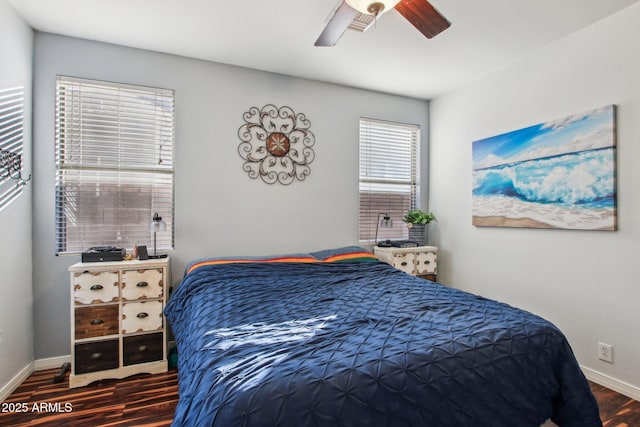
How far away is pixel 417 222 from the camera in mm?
3539

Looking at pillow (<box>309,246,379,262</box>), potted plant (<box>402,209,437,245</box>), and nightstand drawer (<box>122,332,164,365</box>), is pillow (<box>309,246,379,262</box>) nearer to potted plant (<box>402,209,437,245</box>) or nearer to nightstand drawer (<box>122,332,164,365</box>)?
potted plant (<box>402,209,437,245</box>)

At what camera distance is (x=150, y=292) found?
245cm

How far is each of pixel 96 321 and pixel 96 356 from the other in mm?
251

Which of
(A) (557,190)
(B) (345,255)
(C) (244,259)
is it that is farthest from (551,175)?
(C) (244,259)

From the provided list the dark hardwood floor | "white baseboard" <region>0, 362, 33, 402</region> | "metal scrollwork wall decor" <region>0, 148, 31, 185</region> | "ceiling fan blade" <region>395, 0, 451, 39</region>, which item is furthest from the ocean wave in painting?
"white baseboard" <region>0, 362, 33, 402</region>

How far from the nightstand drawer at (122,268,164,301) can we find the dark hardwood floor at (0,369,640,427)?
2.01 feet

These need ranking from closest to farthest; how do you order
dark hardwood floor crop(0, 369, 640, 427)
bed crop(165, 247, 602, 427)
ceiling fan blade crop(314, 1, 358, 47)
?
bed crop(165, 247, 602, 427), ceiling fan blade crop(314, 1, 358, 47), dark hardwood floor crop(0, 369, 640, 427)

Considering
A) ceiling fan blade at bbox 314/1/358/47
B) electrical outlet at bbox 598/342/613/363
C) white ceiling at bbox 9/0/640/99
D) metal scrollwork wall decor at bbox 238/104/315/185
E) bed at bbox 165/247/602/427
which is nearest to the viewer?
bed at bbox 165/247/602/427

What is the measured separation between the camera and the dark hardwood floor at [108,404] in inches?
74.5

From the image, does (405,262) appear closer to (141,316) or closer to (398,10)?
(398,10)

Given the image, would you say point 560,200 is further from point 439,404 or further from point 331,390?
point 331,390

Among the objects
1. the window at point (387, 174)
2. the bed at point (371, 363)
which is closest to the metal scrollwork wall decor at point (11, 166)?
the bed at point (371, 363)

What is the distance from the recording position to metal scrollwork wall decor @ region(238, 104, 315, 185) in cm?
308

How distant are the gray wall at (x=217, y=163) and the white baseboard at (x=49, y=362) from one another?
1.3 inches
